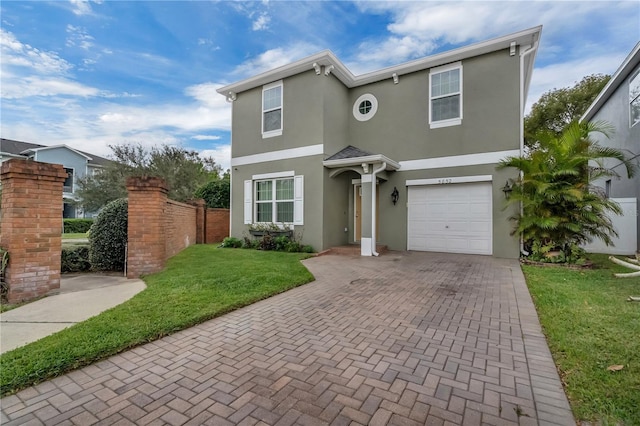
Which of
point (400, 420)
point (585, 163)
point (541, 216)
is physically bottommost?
point (400, 420)

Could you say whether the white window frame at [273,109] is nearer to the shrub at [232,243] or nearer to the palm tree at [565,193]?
the shrub at [232,243]

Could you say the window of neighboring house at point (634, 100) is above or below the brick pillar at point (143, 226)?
above

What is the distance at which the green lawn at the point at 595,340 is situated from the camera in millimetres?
2117

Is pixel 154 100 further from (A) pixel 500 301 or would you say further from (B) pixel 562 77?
(B) pixel 562 77

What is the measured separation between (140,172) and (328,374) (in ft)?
65.3

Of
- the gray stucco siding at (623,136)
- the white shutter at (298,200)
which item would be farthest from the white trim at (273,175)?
the gray stucco siding at (623,136)

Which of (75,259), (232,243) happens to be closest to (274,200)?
(232,243)

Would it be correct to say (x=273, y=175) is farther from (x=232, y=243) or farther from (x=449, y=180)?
(x=449, y=180)

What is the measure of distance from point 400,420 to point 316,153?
8.94 metres

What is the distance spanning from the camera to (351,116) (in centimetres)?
1166

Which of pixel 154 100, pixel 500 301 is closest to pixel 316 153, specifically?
pixel 500 301

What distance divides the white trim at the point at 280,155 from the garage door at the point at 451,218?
12.1ft

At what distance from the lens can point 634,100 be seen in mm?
9656

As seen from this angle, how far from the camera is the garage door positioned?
9.38 m
